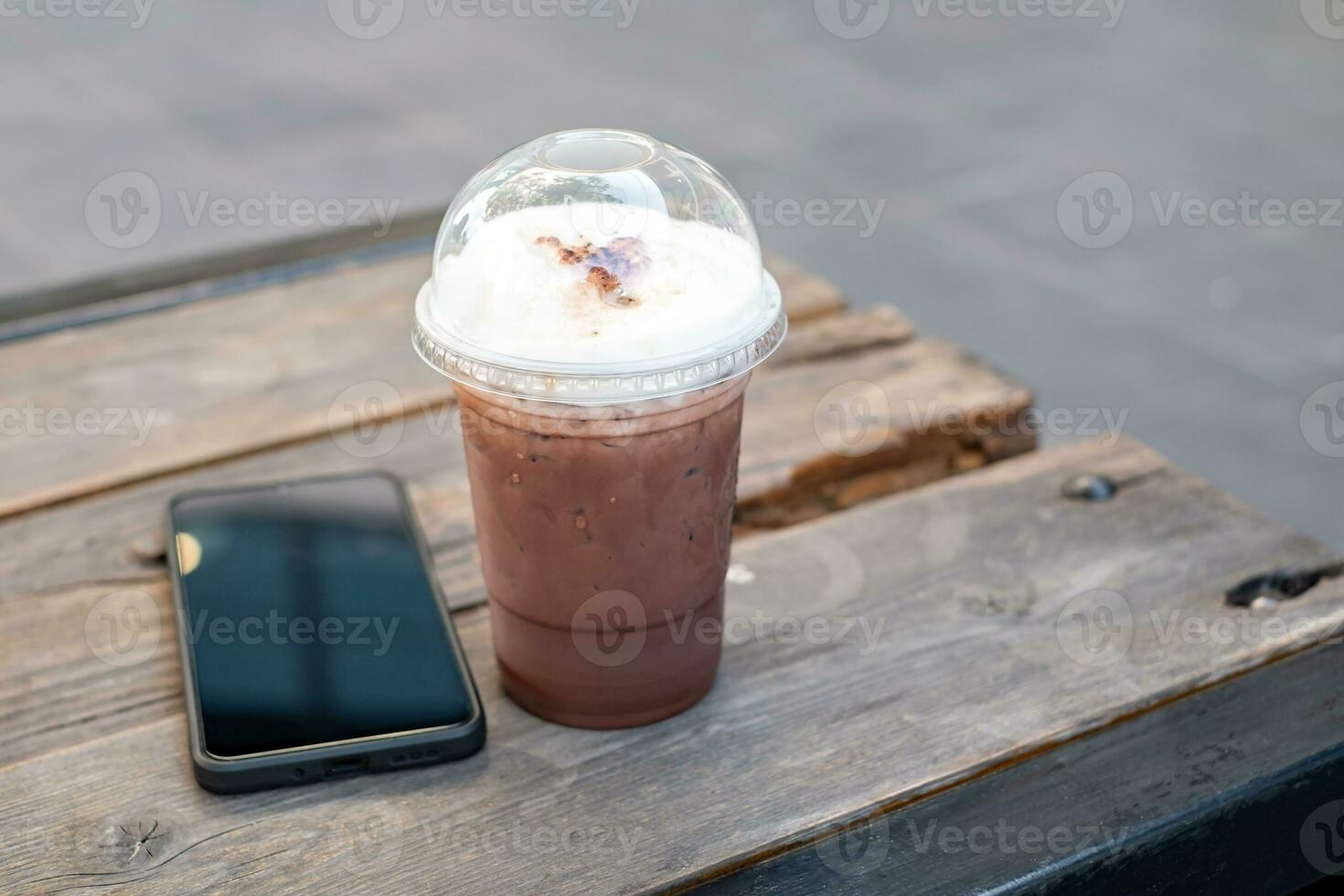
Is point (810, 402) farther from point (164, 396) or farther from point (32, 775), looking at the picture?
Result: point (32, 775)

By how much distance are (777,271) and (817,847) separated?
0.88m

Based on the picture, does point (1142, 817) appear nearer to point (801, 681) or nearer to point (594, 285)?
point (801, 681)

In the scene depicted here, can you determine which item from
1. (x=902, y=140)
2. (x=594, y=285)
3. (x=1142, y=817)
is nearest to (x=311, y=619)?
(x=594, y=285)

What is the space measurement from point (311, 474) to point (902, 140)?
2697 millimetres

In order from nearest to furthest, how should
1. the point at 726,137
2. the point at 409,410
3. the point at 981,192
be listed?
the point at 409,410 < the point at 981,192 < the point at 726,137

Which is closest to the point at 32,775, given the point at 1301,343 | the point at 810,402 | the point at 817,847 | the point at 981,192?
the point at 817,847

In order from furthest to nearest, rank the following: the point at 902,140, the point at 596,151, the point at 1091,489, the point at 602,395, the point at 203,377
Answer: the point at 902,140 < the point at 203,377 < the point at 1091,489 < the point at 596,151 < the point at 602,395

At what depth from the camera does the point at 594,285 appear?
825mm

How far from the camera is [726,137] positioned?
143 inches

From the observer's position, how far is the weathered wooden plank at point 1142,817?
0.83 metres

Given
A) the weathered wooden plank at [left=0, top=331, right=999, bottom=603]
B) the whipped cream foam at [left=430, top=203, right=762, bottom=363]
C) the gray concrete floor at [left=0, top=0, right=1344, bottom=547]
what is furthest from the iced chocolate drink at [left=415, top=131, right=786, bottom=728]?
the gray concrete floor at [left=0, top=0, right=1344, bottom=547]

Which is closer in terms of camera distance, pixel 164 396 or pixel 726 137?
pixel 164 396

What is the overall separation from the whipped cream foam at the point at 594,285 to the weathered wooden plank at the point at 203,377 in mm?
502

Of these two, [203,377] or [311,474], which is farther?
[203,377]
